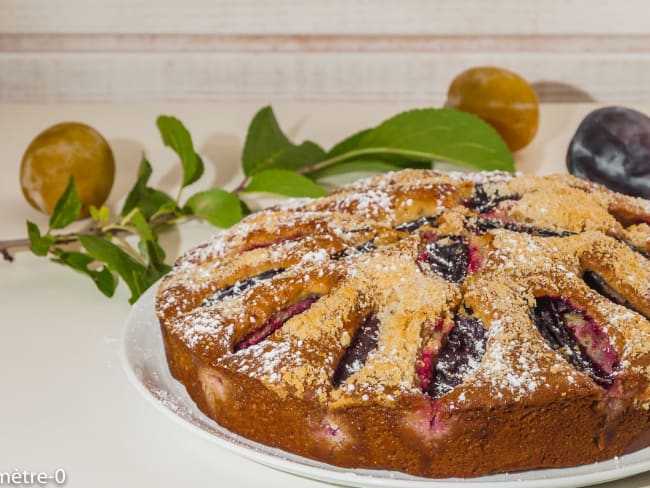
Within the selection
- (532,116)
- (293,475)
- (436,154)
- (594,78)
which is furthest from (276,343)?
(594,78)

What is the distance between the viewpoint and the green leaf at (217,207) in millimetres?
997

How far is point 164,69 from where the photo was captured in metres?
1.77

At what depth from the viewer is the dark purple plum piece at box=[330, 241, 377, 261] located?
2.43 ft

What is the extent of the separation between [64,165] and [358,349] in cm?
56

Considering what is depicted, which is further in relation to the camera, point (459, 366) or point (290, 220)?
point (290, 220)

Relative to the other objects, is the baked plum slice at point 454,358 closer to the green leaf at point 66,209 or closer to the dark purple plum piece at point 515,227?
the dark purple plum piece at point 515,227

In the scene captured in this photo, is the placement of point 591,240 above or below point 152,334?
above

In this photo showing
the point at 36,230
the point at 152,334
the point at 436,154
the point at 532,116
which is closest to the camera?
the point at 152,334

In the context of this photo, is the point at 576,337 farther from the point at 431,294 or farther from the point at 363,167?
the point at 363,167

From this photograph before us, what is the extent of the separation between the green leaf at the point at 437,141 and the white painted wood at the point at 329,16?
2.17 feet

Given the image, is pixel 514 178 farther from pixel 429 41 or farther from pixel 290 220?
pixel 429 41

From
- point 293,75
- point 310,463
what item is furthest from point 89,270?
point 293,75

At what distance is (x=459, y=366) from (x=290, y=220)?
0.25 meters

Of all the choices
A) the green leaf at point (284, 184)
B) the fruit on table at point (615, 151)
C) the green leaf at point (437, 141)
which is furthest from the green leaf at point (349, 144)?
the fruit on table at point (615, 151)
